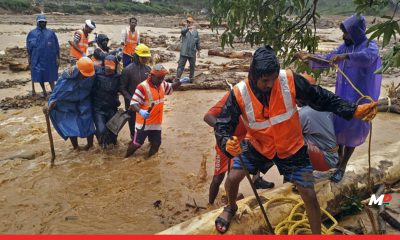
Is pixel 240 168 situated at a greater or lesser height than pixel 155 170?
greater

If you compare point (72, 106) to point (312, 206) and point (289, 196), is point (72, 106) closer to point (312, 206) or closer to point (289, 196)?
point (289, 196)

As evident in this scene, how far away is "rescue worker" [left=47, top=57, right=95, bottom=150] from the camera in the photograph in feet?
17.7

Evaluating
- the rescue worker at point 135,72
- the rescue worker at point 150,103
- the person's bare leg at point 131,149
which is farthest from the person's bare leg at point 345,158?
the rescue worker at point 135,72

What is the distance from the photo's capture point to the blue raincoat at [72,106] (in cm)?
541

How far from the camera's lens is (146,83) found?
516 centimetres

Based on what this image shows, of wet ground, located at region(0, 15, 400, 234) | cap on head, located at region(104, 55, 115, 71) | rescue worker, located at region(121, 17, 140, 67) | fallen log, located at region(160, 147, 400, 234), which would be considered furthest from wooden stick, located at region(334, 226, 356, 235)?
rescue worker, located at region(121, 17, 140, 67)

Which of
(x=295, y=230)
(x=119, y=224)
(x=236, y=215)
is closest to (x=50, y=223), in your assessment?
(x=119, y=224)

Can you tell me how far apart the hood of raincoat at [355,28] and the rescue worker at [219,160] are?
4.54 feet

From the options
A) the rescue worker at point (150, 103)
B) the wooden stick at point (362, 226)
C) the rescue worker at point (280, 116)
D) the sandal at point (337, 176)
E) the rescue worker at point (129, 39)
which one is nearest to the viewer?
the rescue worker at point (280, 116)

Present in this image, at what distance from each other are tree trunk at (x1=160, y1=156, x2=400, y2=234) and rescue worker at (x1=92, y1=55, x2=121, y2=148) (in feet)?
9.71

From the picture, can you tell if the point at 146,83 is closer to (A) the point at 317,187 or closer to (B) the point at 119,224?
(B) the point at 119,224

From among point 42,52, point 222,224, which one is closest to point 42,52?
point 42,52

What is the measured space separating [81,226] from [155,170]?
154 cm

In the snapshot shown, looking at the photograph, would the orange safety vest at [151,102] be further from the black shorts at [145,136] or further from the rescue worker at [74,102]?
the rescue worker at [74,102]
